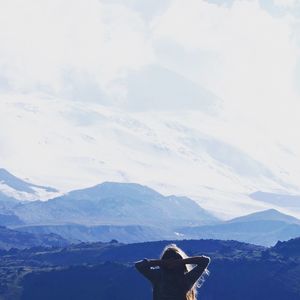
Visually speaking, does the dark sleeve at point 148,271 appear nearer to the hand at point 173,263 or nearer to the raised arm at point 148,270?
the raised arm at point 148,270

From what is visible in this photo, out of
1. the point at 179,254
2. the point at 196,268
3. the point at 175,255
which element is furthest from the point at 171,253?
the point at 196,268

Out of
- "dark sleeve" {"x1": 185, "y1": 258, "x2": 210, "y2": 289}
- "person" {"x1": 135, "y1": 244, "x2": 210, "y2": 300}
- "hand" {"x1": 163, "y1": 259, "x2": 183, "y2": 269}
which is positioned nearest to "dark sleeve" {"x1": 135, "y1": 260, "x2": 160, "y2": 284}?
"person" {"x1": 135, "y1": 244, "x2": 210, "y2": 300}

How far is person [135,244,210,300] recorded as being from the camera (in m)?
16.9

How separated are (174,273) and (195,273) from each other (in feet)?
1.39

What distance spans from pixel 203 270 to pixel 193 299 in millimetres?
600

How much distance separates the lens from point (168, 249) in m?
17.3

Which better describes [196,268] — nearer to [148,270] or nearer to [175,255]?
[175,255]

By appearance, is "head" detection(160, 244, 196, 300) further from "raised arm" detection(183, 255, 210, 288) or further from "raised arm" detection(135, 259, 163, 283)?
"raised arm" detection(135, 259, 163, 283)

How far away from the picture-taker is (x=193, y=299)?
16891 mm

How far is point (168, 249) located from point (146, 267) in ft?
1.97

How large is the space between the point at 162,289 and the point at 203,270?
890mm

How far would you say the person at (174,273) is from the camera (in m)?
16.9

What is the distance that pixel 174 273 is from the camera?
56.1 ft

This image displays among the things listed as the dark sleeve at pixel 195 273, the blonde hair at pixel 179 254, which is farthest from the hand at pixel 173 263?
the dark sleeve at pixel 195 273
